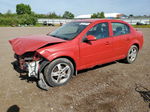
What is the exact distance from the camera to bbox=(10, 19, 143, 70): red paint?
3325 mm

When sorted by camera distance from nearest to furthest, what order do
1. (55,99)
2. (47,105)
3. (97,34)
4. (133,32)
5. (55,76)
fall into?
1. (47,105)
2. (55,99)
3. (55,76)
4. (97,34)
5. (133,32)

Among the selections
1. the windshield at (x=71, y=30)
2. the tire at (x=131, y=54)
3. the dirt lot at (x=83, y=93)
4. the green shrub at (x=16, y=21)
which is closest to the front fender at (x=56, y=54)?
the windshield at (x=71, y=30)

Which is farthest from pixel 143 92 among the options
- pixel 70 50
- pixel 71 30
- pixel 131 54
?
pixel 71 30

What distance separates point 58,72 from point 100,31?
1.82 metres

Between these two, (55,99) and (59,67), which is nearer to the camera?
(55,99)

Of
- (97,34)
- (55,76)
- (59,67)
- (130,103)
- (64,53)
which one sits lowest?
(130,103)

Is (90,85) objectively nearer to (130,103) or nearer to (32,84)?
(130,103)

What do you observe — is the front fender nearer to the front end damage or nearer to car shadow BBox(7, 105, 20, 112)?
the front end damage

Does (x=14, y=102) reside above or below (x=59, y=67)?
below

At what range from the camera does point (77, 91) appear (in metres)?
3.41

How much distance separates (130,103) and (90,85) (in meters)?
1.10

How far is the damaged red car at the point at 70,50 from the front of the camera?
3.33 metres

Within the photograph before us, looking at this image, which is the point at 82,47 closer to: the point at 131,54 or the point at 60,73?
the point at 60,73

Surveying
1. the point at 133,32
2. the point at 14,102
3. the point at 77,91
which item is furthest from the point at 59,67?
the point at 133,32
